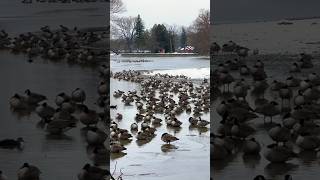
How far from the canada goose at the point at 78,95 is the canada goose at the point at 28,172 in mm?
564

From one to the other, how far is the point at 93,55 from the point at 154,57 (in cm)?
212

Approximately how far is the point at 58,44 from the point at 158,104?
2.25 meters

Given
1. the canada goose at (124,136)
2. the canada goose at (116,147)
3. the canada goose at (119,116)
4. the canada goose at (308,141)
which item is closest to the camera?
the canada goose at (308,141)

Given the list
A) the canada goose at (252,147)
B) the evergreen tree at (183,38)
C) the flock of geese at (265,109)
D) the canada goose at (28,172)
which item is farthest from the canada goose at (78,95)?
the evergreen tree at (183,38)

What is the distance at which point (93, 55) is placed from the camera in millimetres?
3172

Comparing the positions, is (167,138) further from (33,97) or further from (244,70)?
(33,97)

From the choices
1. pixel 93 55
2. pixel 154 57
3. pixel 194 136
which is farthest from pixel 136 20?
pixel 93 55

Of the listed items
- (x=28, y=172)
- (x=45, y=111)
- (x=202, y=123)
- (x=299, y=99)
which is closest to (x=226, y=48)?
(x=299, y=99)

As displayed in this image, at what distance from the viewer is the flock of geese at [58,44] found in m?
3.12

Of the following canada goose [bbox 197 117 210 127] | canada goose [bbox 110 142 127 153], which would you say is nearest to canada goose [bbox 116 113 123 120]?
canada goose [bbox 110 142 127 153]

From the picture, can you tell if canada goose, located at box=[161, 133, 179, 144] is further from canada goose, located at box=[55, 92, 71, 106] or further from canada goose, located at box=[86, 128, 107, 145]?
canada goose, located at box=[55, 92, 71, 106]

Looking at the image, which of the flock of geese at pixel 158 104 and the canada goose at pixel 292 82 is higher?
the canada goose at pixel 292 82

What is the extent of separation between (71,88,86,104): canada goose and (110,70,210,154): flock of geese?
142 centimetres

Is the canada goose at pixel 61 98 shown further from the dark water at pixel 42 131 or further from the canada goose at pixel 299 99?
the canada goose at pixel 299 99
